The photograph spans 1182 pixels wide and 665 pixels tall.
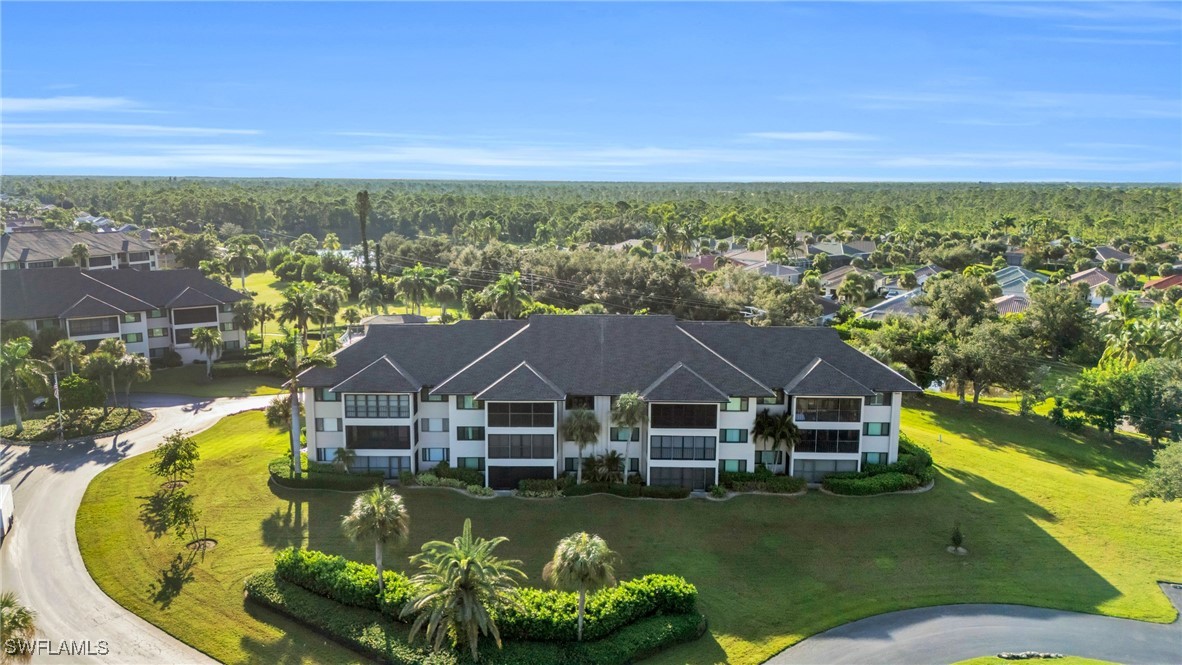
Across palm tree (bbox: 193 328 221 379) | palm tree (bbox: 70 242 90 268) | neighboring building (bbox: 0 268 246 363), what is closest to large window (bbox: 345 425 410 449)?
palm tree (bbox: 193 328 221 379)

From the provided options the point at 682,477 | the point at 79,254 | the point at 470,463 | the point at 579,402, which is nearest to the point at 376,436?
the point at 470,463

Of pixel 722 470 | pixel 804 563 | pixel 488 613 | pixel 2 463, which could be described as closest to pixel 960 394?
pixel 722 470

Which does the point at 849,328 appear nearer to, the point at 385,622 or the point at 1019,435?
the point at 1019,435

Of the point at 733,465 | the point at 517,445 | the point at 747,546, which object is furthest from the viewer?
the point at 733,465

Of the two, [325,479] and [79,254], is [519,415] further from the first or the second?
[79,254]

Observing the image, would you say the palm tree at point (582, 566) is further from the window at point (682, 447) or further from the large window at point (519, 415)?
the window at point (682, 447)

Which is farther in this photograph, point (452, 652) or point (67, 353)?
point (67, 353)
